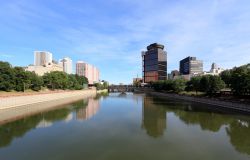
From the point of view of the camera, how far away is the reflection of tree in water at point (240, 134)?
21344 millimetres

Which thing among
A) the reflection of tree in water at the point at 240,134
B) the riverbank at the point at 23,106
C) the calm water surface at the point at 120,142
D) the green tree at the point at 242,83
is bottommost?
the reflection of tree in water at the point at 240,134

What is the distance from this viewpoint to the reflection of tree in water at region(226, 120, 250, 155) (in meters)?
21.3

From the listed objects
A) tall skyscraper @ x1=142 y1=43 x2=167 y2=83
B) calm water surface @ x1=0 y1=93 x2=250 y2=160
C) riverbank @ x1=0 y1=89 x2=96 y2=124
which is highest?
tall skyscraper @ x1=142 y1=43 x2=167 y2=83

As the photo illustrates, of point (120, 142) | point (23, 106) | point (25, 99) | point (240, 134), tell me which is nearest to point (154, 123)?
point (240, 134)

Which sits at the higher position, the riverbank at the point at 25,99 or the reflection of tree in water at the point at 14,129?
the riverbank at the point at 25,99

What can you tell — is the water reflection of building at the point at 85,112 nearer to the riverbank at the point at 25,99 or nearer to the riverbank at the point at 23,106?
the riverbank at the point at 23,106

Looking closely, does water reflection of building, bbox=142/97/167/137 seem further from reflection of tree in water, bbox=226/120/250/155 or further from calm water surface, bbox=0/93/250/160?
reflection of tree in water, bbox=226/120/250/155

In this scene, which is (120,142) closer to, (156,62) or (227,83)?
(227,83)

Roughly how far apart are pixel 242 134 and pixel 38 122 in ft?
92.0

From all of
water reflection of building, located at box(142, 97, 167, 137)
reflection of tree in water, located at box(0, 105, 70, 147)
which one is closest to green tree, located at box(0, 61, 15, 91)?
reflection of tree in water, located at box(0, 105, 70, 147)

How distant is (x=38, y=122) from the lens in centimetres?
3406

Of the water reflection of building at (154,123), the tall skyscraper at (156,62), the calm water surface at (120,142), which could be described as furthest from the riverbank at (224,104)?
the tall skyscraper at (156,62)

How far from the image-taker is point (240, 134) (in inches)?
1073

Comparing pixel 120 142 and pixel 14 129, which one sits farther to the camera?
pixel 14 129
